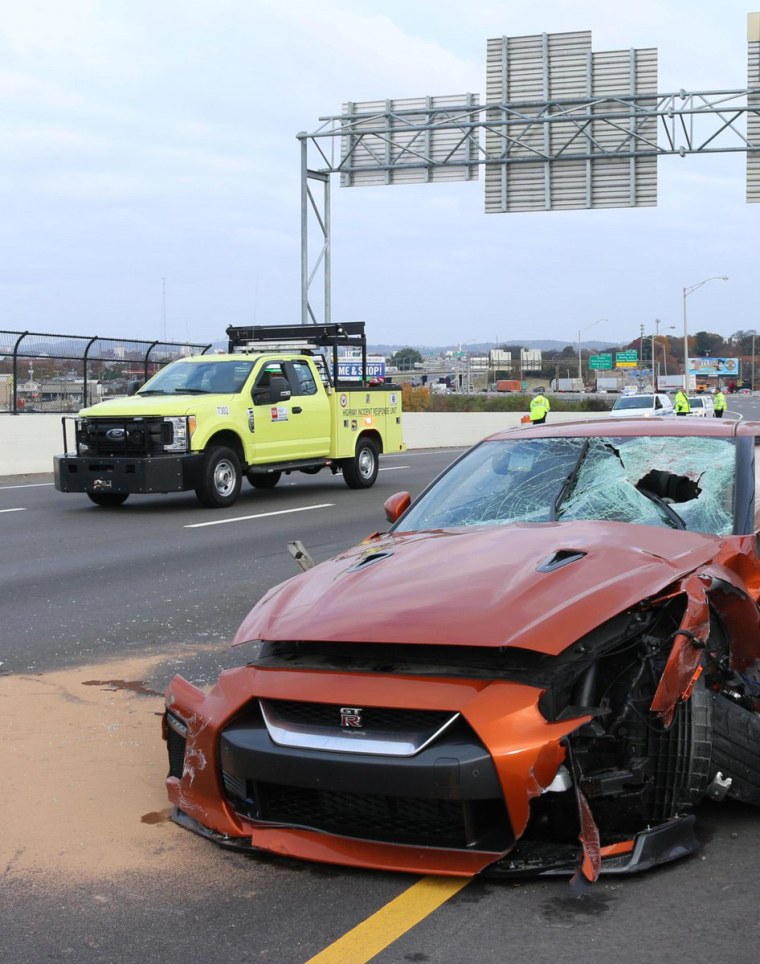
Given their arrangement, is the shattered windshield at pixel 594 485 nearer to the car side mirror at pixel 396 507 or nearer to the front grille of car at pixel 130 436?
the car side mirror at pixel 396 507

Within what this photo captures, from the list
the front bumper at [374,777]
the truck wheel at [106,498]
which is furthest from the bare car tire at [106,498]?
the front bumper at [374,777]

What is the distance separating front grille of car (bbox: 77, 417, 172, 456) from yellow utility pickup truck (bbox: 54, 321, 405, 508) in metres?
0.01

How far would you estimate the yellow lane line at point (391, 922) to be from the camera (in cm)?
328

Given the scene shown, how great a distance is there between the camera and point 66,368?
81.1 feet

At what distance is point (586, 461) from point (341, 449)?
43.3 feet

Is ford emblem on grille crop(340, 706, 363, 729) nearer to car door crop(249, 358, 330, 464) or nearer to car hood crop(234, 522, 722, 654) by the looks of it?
car hood crop(234, 522, 722, 654)

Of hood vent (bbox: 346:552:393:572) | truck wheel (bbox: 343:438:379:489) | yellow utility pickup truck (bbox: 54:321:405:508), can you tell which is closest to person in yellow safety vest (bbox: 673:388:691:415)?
yellow utility pickup truck (bbox: 54:321:405:508)

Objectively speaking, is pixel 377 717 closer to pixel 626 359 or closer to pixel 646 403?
pixel 646 403


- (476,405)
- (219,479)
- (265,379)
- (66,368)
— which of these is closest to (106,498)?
(219,479)

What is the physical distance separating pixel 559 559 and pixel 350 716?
984 millimetres

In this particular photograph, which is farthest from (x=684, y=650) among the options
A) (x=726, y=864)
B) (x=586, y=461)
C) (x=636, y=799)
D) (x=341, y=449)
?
(x=341, y=449)

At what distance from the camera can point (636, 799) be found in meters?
3.80

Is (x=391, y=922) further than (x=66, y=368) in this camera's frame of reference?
No

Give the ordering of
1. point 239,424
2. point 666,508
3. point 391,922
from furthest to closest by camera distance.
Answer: point 239,424 → point 666,508 → point 391,922
